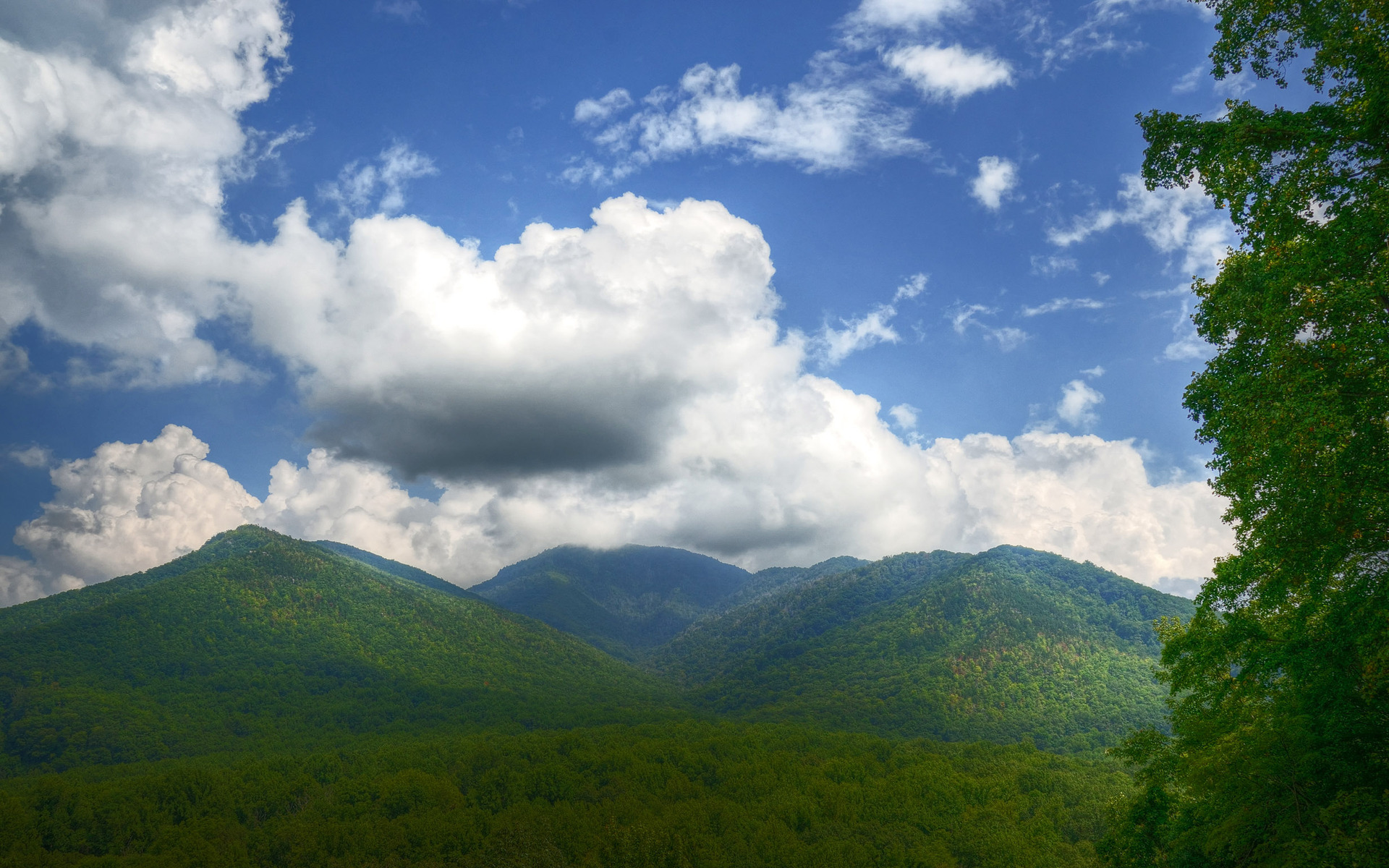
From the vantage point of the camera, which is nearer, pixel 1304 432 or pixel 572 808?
pixel 1304 432

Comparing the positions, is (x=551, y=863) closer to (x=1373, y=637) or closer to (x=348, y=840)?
(x=348, y=840)

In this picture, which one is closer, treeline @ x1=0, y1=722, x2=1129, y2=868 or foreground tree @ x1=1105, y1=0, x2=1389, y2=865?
foreground tree @ x1=1105, y1=0, x2=1389, y2=865

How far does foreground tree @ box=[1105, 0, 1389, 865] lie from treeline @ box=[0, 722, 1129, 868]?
73625 mm

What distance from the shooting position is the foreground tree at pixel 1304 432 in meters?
13.2

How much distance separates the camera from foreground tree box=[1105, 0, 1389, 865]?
1316cm

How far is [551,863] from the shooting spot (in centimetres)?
9131

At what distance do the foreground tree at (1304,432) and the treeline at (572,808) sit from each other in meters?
73.6

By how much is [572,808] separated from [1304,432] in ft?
408

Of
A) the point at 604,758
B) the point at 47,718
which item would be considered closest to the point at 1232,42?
the point at 604,758

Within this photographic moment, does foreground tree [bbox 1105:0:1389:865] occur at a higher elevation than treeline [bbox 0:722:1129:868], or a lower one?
higher

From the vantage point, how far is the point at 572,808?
11306cm

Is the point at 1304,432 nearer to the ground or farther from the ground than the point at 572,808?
farther from the ground

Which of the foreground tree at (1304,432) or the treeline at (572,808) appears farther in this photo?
the treeline at (572,808)

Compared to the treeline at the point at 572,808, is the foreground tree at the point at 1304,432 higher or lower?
higher
